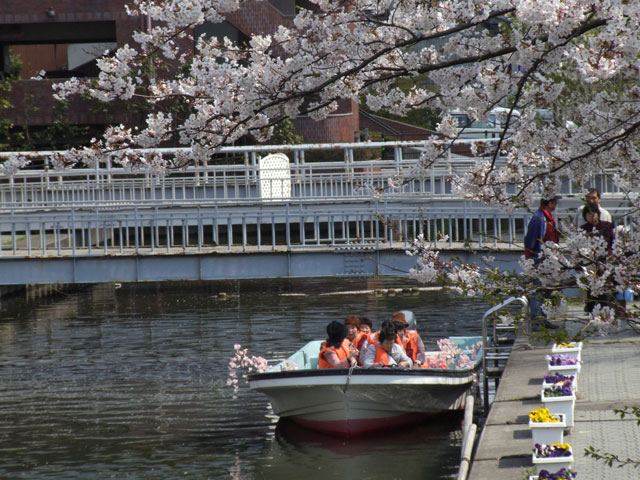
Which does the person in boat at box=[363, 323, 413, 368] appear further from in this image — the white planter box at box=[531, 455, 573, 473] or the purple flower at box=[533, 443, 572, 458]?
the white planter box at box=[531, 455, 573, 473]

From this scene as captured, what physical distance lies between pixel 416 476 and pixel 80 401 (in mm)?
6657

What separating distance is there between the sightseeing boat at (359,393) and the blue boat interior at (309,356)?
0.11 ft

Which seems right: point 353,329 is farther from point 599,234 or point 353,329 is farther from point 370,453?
point 599,234

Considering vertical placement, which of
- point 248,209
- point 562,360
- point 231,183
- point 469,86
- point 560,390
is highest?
point 231,183

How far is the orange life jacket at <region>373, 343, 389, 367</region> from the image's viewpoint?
14156mm

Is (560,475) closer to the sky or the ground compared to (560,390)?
closer to the ground

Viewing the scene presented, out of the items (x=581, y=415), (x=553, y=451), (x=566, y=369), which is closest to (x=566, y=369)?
(x=566, y=369)

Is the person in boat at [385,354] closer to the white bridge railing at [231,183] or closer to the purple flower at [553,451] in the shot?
the purple flower at [553,451]

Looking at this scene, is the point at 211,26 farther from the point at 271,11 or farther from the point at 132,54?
the point at 132,54

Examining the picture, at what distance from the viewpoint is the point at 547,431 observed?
907cm

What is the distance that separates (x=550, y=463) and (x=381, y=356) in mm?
5786

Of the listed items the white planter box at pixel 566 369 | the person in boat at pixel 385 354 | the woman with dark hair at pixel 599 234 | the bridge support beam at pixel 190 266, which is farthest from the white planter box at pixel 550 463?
the bridge support beam at pixel 190 266

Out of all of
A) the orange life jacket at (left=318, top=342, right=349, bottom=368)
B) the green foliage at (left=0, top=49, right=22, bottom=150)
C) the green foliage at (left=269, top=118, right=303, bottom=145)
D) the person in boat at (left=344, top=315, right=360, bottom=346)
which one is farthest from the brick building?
the orange life jacket at (left=318, top=342, right=349, bottom=368)

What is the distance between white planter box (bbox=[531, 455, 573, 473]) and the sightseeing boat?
5.21 meters
